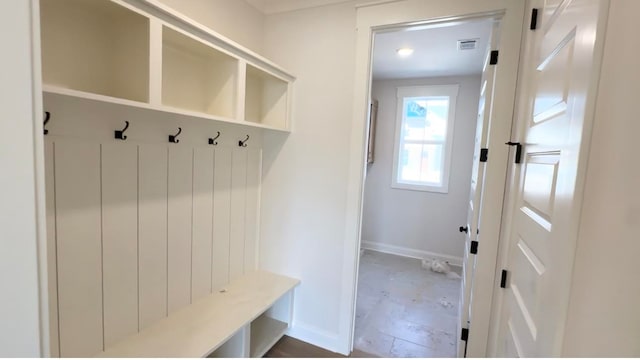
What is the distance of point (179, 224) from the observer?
5.67 ft

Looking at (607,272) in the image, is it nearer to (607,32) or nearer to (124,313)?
(607,32)

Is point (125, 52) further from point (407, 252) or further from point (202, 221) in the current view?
point (407, 252)

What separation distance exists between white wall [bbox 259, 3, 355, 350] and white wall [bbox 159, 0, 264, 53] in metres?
0.11

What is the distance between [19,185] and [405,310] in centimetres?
294

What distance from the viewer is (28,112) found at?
2.02ft

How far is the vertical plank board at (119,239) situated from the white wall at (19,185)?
77 centimetres

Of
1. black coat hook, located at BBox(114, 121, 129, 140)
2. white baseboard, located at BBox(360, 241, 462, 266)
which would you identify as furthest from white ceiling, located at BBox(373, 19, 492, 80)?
white baseboard, located at BBox(360, 241, 462, 266)

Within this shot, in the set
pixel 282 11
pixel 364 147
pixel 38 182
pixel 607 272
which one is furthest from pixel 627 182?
pixel 282 11

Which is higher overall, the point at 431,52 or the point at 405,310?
the point at 431,52

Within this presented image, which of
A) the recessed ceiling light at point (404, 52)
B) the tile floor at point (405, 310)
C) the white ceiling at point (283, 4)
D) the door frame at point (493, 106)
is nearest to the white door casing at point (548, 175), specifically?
the door frame at point (493, 106)

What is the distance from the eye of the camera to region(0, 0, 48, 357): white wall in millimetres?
587

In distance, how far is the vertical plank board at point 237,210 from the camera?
6.92ft

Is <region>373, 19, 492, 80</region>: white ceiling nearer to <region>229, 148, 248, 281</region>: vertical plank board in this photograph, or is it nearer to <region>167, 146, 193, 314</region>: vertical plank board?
<region>229, 148, 248, 281</region>: vertical plank board

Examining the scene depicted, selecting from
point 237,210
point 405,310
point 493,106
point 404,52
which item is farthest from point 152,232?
point 404,52
